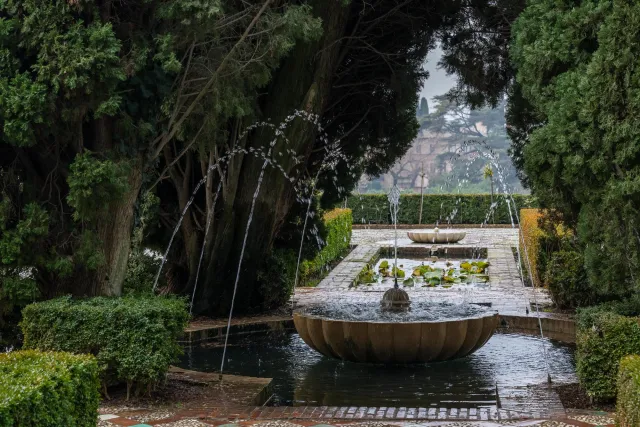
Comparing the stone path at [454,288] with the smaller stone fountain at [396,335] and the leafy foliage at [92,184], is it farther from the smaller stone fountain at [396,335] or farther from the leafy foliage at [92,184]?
the leafy foliage at [92,184]

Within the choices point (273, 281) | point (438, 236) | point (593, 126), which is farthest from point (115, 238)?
point (438, 236)

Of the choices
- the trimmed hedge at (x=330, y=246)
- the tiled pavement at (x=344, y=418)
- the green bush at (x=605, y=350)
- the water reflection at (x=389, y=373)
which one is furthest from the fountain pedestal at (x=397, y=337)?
the trimmed hedge at (x=330, y=246)

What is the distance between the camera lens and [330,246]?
57.7 feet

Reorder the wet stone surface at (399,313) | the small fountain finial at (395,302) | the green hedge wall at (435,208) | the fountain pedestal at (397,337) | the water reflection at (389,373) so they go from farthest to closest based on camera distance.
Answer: the green hedge wall at (435,208) < the small fountain finial at (395,302) < the wet stone surface at (399,313) < the fountain pedestal at (397,337) < the water reflection at (389,373)

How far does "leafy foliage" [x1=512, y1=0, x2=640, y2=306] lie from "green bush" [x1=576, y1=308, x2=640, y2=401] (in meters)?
0.68

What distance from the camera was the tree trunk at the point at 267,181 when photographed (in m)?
9.51

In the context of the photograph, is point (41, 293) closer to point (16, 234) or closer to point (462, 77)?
point (16, 234)

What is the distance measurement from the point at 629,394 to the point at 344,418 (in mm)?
1845

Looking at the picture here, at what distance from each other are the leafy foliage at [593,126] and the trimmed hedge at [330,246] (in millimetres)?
5967

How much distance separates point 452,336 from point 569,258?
3599 mm

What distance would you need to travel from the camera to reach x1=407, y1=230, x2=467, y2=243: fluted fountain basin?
72.2 ft

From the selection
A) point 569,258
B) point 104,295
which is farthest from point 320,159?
point 104,295

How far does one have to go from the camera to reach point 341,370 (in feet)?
24.2

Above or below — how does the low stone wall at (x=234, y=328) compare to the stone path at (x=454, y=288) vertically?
below
